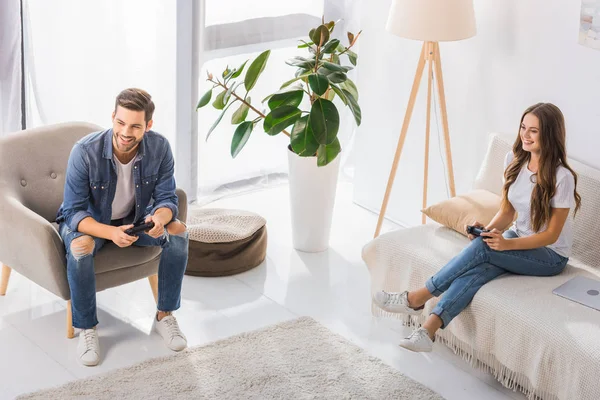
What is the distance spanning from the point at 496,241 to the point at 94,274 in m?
1.43

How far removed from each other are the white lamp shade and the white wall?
21 centimetres

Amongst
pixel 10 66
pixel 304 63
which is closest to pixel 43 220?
pixel 10 66

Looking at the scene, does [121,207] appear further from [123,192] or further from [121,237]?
[121,237]

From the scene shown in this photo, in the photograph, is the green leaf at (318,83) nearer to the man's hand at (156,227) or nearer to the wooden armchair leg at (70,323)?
the man's hand at (156,227)

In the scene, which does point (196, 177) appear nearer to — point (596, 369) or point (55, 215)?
point (55, 215)

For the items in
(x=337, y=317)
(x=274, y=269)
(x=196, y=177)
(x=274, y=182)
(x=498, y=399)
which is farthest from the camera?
(x=274, y=182)

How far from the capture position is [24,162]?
11.4 feet

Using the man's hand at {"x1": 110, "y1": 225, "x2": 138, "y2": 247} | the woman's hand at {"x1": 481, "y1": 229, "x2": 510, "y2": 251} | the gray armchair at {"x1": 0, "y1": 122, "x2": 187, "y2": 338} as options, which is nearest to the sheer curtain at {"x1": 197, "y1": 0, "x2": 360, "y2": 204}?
the gray armchair at {"x1": 0, "y1": 122, "x2": 187, "y2": 338}

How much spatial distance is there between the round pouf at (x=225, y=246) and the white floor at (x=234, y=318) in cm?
5

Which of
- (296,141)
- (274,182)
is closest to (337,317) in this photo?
(296,141)

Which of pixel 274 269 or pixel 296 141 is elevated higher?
pixel 296 141

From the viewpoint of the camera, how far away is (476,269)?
316cm

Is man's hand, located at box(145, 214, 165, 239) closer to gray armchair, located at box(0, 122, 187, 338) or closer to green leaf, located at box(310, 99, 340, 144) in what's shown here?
gray armchair, located at box(0, 122, 187, 338)

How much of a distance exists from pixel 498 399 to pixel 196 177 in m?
2.17
